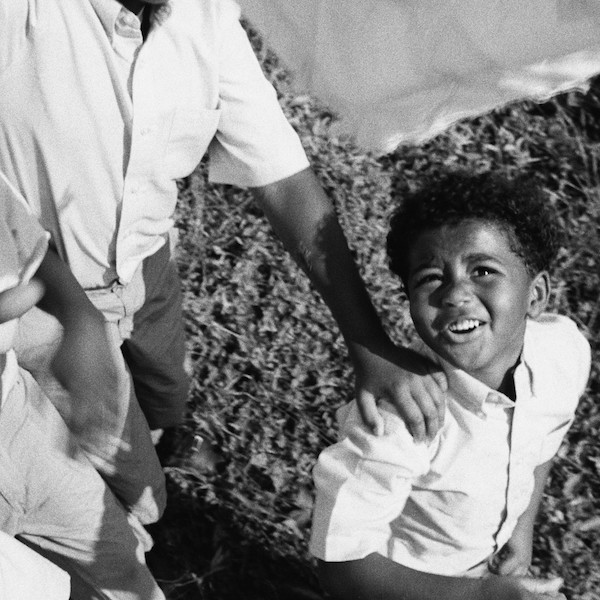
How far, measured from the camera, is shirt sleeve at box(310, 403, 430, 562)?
87.2 inches

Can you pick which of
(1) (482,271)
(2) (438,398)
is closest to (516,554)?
(2) (438,398)

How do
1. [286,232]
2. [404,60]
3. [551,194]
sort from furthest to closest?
[551,194]
[404,60]
[286,232]

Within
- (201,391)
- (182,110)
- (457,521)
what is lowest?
(201,391)

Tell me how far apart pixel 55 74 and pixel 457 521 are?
1.26 m

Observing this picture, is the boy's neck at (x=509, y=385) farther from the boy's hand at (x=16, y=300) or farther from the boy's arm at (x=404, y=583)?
the boy's hand at (x=16, y=300)

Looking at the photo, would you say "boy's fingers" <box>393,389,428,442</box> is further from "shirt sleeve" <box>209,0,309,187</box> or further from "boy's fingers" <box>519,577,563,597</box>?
"shirt sleeve" <box>209,0,309,187</box>

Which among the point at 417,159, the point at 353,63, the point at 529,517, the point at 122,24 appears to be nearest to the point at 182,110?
the point at 122,24

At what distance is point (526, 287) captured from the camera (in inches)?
93.8

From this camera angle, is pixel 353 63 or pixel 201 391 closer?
pixel 353 63

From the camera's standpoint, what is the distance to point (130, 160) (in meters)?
2.54

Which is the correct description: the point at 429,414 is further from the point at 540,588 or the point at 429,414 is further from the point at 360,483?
the point at 540,588

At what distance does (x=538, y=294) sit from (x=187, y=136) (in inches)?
34.3

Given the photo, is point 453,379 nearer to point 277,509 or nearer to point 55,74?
point 55,74

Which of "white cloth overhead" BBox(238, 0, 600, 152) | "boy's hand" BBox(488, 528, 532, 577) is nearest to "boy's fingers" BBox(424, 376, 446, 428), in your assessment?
"boy's hand" BBox(488, 528, 532, 577)
